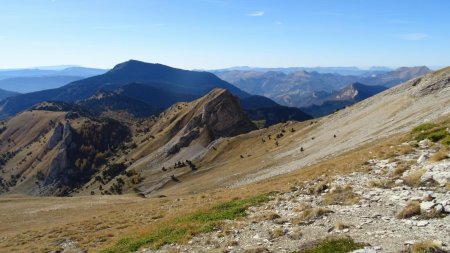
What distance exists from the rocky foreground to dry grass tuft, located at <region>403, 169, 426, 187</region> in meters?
0.06

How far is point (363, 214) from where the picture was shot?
20266 millimetres

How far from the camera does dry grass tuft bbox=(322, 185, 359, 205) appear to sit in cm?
2298

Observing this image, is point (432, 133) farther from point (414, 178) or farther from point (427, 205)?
point (427, 205)

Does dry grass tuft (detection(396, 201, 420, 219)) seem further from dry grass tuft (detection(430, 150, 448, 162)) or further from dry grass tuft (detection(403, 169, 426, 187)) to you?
dry grass tuft (detection(430, 150, 448, 162))

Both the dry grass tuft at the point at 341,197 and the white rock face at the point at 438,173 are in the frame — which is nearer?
the white rock face at the point at 438,173

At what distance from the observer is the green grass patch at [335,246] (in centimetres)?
1594

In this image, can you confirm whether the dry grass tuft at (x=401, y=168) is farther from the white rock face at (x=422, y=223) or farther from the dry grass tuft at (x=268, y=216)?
the white rock face at (x=422, y=223)

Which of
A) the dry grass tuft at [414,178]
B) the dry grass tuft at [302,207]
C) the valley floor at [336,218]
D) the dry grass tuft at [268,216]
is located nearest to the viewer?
the valley floor at [336,218]

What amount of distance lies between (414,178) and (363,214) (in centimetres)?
487

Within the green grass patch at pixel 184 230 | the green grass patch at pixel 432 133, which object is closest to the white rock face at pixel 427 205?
the green grass patch at pixel 184 230

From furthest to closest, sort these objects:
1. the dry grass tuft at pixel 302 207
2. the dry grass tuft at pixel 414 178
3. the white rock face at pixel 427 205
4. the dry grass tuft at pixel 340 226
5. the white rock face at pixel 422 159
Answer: the white rock face at pixel 422 159, the dry grass tuft at pixel 302 207, the dry grass tuft at pixel 414 178, the dry grass tuft at pixel 340 226, the white rock face at pixel 427 205

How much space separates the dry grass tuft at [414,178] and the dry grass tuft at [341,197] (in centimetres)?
293

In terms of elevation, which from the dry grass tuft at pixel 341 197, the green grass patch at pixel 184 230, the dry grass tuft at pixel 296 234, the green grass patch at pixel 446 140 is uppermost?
the green grass patch at pixel 446 140

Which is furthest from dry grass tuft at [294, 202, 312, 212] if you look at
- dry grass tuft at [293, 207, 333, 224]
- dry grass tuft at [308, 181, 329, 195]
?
dry grass tuft at [308, 181, 329, 195]
